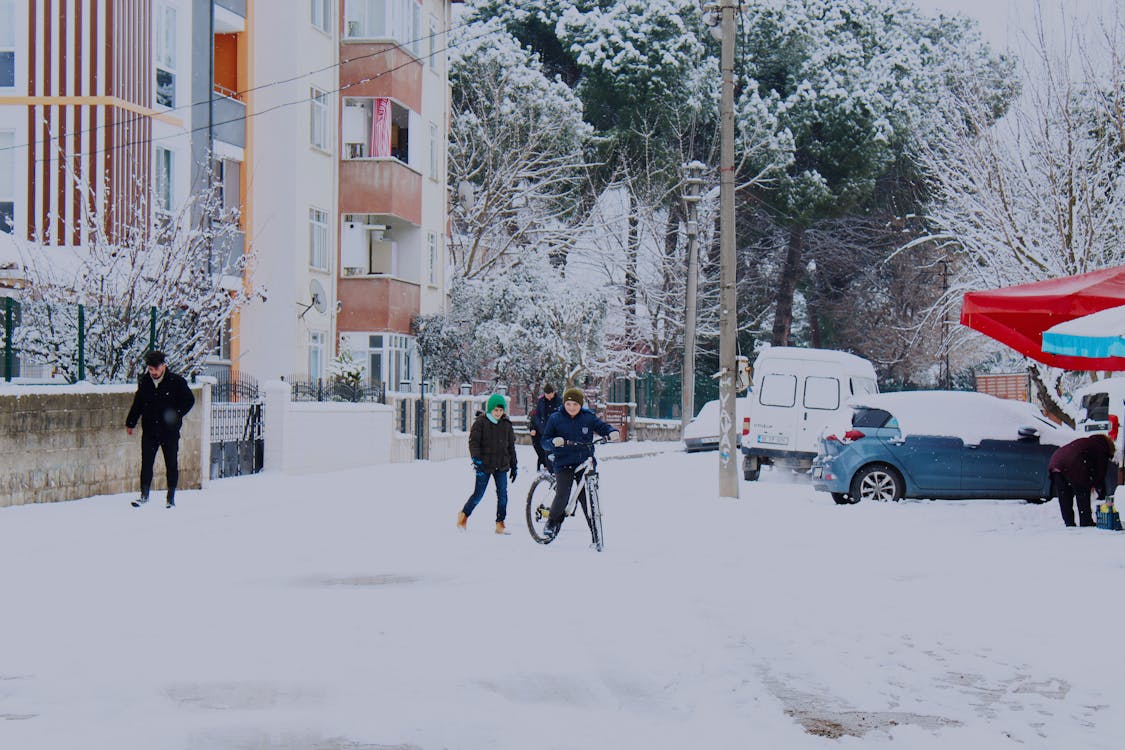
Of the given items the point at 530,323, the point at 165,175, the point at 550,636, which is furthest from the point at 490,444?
the point at 530,323

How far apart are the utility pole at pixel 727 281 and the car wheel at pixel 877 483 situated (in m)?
1.98

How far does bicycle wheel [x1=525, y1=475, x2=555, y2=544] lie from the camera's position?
50.4 feet

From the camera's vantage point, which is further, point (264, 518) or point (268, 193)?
point (268, 193)

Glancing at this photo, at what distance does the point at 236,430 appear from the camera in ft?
82.8

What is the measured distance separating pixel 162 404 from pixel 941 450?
10151 mm

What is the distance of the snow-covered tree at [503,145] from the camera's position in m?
50.5

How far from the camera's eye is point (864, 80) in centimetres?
5497

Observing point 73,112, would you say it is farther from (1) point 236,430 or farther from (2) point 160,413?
(2) point 160,413

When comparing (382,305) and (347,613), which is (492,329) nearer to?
(382,305)

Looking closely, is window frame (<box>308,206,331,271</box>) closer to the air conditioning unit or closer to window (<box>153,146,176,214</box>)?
the air conditioning unit

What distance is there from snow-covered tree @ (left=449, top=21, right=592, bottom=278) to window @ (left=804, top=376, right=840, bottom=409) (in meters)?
22.7

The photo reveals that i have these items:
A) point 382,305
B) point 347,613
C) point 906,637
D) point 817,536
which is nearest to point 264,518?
point 817,536

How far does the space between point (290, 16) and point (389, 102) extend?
406 centimetres

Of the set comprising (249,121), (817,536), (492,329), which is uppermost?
(249,121)
